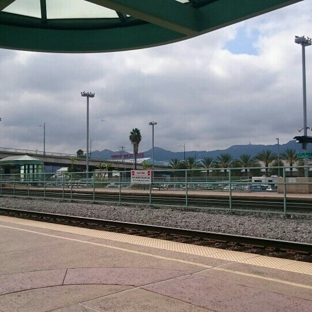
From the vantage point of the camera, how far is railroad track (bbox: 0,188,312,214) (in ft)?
48.0

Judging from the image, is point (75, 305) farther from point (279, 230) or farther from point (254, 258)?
point (279, 230)

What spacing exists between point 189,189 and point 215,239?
278 inches

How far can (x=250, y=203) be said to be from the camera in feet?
50.8

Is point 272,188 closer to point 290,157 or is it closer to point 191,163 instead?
point 290,157

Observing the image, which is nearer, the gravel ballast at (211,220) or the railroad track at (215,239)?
the railroad track at (215,239)

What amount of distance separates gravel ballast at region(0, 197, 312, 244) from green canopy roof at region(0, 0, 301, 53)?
552cm

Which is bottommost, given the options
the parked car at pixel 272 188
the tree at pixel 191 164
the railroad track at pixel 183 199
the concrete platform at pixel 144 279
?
the concrete platform at pixel 144 279

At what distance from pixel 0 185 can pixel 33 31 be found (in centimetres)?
1919

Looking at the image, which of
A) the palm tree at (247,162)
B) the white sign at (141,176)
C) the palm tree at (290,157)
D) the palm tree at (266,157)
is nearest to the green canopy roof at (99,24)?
the white sign at (141,176)

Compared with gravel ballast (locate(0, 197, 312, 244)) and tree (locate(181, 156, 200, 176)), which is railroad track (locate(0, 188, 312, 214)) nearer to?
gravel ballast (locate(0, 197, 312, 244))

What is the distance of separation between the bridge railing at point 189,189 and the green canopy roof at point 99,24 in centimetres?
631

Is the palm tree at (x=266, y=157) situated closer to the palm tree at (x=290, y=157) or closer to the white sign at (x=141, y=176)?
the palm tree at (x=290, y=157)

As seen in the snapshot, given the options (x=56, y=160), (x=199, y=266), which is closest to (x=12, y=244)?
(x=199, y=266)

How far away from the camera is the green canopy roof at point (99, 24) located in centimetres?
904
